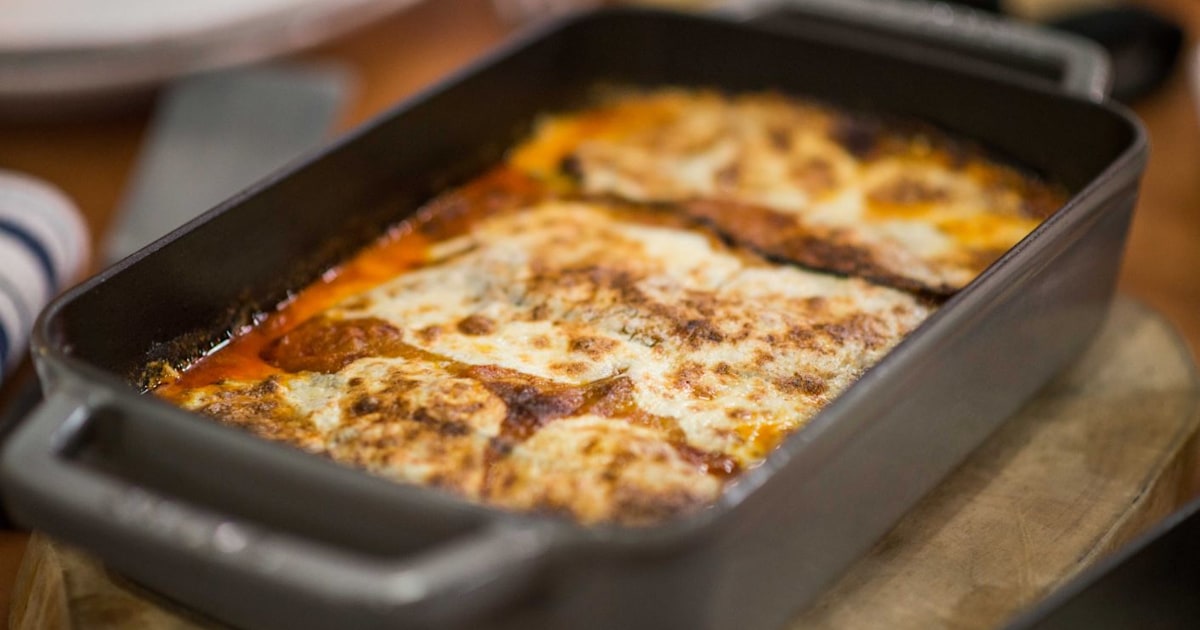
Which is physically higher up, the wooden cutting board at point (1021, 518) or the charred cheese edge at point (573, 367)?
the charred cheese edge at point (573, 367)

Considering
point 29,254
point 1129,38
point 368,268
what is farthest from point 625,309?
point 1129,38

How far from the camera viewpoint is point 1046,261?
3.43 ft

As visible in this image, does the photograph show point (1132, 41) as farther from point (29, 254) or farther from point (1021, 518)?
point (29, 254)

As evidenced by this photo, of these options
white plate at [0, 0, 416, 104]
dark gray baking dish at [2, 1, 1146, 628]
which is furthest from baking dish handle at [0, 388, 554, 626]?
white plate at [0, 0, 416, 104]

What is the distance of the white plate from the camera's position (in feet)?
5.84

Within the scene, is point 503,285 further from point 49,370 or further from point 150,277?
point 49,370

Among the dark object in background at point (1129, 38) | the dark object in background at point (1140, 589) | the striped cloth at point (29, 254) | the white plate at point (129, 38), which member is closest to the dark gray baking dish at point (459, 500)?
the dark object in background at point (1140, 589)

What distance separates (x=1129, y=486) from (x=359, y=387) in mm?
709

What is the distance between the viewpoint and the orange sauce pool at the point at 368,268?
1.11m

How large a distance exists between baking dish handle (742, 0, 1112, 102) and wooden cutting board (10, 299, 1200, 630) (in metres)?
0.36

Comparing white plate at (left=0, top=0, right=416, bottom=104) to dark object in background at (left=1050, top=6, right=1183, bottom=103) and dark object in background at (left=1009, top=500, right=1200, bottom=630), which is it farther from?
dark object in background at (left=1009, top=500, right=1200, bottom=630)

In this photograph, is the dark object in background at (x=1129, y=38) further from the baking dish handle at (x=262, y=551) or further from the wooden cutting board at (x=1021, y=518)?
the baking dish handle at (x=262, y=551)

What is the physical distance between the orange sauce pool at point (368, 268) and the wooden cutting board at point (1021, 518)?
20cm

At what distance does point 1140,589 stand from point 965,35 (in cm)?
90
